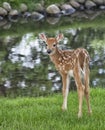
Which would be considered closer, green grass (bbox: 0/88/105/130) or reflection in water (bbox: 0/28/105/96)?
green grass (bbox: 0/88/105/130)

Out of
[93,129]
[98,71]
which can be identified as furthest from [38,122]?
[98,71]

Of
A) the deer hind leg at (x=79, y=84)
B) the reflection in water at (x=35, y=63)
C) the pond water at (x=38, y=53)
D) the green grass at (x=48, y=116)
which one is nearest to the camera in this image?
the green grass at (x=48, y=116)

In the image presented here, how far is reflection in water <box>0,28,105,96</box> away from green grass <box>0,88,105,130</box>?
3.26 m

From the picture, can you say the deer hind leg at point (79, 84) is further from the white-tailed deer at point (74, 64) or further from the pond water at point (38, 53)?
the pond water at point (38, 53)

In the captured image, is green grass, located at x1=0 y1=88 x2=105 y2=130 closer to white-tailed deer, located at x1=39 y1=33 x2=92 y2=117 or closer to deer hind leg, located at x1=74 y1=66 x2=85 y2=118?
deer hind leg, located at x1=74 y1=66 x2=85 y2=118

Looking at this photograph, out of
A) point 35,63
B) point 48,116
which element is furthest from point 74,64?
point 35,63

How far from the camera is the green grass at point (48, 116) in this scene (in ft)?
22.8

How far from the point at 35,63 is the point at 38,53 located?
186cm

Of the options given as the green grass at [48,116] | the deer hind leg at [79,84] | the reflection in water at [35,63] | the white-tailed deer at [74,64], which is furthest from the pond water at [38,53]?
the deer hind leg at [79,84]

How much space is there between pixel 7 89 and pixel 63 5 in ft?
64.5

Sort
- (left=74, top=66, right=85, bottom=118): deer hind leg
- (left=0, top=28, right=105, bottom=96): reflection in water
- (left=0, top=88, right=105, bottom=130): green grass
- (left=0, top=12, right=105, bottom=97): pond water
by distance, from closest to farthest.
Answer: (left=0, top=88, right=105, bottom=130): green grass, (left=74, top=66, right=85, bottom=118): deer hind leg, (left=0, top=28, right=105, bottom=96): reflection in water, (left=0, top=12, right=105, bottom=97): pond water

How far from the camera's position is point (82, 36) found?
77.9 feet

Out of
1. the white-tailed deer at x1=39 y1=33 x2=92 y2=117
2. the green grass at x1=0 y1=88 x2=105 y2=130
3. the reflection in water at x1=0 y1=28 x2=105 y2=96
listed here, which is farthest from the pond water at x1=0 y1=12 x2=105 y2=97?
the white-tailed deer at x1=39 y1=33 x2=92 y2=117

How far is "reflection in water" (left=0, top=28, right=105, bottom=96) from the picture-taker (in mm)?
13898
